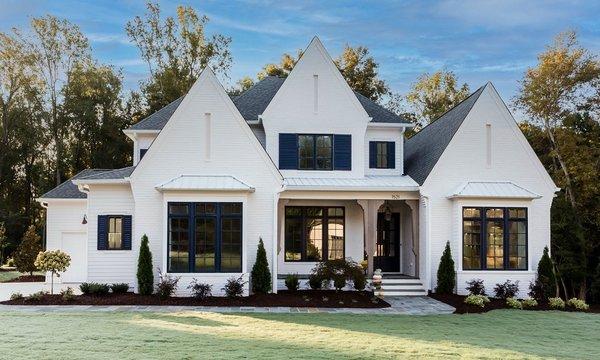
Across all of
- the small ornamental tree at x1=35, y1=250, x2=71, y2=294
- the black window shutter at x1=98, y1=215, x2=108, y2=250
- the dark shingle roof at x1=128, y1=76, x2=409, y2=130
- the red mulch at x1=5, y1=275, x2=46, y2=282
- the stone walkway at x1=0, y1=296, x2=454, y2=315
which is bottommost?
the red mulch at x1=5, y1=275, x2=46, y2=282

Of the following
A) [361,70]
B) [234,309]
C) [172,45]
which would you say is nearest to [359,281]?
[234,309]

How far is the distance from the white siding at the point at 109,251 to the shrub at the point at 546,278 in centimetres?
1356

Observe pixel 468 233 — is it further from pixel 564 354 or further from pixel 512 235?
pixel 564 354

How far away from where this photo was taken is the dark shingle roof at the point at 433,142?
20.0 meters

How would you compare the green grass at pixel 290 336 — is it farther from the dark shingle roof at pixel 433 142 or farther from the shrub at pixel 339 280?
the dark shingle roof at pixel 433 142

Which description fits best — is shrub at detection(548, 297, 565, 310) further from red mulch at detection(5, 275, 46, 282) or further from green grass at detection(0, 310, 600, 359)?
red mulch at detection(5, 275, 46, 282)

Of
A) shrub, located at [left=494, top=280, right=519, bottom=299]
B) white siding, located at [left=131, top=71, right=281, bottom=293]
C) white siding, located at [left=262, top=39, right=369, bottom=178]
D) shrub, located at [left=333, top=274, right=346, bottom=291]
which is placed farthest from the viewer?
white siding, located at [left=262, top=39, right=369, bottom=178]

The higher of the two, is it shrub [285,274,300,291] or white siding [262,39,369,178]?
white siding [262,39,369,178]

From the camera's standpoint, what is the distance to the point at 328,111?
2089cm

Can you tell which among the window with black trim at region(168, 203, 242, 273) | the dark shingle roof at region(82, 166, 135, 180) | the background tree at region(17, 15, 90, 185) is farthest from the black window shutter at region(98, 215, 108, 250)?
the background tree at region(17, 15, 90, 185)

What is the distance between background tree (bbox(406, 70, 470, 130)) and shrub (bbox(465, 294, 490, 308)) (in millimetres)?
25756

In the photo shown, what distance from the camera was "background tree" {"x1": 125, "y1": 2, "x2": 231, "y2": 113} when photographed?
123 feet

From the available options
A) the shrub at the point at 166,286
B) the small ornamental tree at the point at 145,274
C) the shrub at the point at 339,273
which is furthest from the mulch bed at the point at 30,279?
the shrub at the point at 339,273

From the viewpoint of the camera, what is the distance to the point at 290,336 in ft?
36.7
